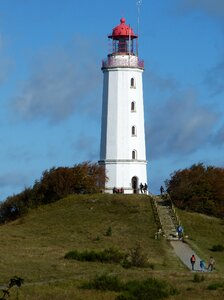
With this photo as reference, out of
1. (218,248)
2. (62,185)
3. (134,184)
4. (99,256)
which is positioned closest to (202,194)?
(134,184)

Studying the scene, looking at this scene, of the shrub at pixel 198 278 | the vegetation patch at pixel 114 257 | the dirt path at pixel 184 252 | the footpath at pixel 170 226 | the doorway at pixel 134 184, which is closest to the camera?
the shrub at pixel 198 278

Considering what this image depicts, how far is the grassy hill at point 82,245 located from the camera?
36750 millimetres

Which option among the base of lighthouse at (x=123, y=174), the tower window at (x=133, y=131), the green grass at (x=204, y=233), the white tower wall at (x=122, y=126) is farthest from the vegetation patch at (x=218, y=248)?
the tower window at (x=133, y=131)

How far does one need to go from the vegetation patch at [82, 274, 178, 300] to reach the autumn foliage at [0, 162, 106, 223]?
29733mm

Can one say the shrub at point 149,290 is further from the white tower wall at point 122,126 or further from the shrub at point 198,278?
the white tower wall at point 122,126

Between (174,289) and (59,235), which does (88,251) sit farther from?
(174,289)

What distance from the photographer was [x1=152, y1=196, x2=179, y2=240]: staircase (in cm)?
5752

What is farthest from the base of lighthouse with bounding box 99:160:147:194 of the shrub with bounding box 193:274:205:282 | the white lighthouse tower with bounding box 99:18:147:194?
the shrub with bounding box 193:274:205:282

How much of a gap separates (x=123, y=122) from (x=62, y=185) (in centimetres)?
690

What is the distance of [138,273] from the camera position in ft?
138

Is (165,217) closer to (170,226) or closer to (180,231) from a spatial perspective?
(170,226)

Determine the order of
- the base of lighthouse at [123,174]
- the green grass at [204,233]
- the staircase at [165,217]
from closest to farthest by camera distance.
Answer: the green grass at [204,233] → the staircase at [165,217] → the base of lighthouse at [123,174]

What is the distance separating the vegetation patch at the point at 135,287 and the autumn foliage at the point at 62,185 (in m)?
29.7

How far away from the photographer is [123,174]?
69688 mm
